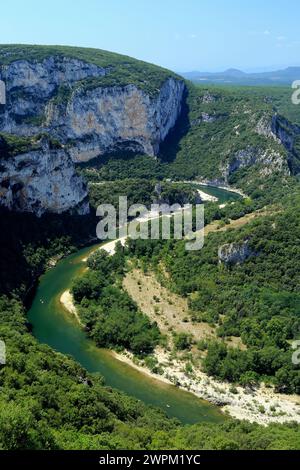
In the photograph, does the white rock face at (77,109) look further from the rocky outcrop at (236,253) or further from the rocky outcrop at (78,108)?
the rocky outcrop at (236,253)

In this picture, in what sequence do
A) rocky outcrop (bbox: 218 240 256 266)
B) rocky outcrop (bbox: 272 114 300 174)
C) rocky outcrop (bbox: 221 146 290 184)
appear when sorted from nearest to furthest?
rocky outcrop (bbox: 218 240 256 266), rocky outcrop (bbox: 221 146 290 184), rocky outcrop (bbox: 272 114 300 174)

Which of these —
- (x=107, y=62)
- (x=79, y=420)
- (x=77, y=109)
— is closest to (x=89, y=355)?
(x=79, y=420)

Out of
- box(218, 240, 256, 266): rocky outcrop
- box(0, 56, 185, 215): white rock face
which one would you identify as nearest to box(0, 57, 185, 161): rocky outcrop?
box(0, 56, 185, 215): white rock face

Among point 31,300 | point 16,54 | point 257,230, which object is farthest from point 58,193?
point 16,54

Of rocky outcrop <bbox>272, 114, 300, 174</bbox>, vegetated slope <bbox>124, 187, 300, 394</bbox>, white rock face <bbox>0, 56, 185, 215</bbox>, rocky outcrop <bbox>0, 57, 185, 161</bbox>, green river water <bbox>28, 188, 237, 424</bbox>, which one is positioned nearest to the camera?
green river water <bbox>28, 188, 237, 424</bbox>

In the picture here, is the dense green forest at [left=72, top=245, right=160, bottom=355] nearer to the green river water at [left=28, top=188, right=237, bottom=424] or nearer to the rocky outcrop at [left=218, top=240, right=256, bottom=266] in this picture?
the green river water at [left=28, top=188, right=237, bottom=424]
